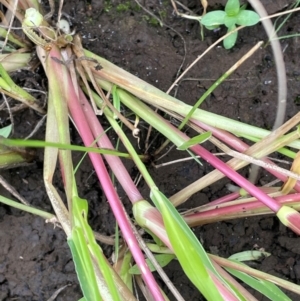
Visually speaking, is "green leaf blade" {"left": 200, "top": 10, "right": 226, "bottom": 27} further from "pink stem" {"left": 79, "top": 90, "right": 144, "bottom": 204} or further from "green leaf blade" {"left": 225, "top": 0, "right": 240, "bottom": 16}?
"pink stem" {"left": 79, "top": 90, "right": 144, "bottom": 204}

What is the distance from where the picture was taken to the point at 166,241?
2.61 feet

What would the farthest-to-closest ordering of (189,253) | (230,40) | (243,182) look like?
(230,40), (243,182), (189,253)

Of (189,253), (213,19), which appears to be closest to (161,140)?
(213,19)

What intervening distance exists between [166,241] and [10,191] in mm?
370

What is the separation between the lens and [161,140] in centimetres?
105

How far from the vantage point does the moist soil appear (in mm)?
1042

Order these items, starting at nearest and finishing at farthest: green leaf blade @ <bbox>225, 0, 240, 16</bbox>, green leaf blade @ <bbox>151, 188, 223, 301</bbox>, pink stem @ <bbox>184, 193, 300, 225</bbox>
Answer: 1. green leaf blade @ <bbox>151, 188, 223, 301</bbox>
2. pink stem @ <bbox>184, 193, 300, 225</bbox>
3. green leaf blade @ <bbox>225, 0, 240, 16</bbox>

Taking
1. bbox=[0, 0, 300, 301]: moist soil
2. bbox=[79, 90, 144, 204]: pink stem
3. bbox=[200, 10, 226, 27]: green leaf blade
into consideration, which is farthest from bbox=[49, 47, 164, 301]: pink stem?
bbox=[200, 10, 226, 27]: green leaf blade

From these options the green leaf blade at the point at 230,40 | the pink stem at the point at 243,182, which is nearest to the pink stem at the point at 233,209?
the pink stem at the point at 243,182

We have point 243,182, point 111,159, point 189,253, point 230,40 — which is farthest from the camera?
point 230,40

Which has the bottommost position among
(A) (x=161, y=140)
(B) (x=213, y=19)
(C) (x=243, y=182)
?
(A) (x=161, y=140)

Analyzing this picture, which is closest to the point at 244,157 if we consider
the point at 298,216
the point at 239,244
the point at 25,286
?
the point at 298,216

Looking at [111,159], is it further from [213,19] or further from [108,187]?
[213,19]

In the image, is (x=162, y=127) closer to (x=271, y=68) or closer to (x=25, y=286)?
(x=271, y=68)
